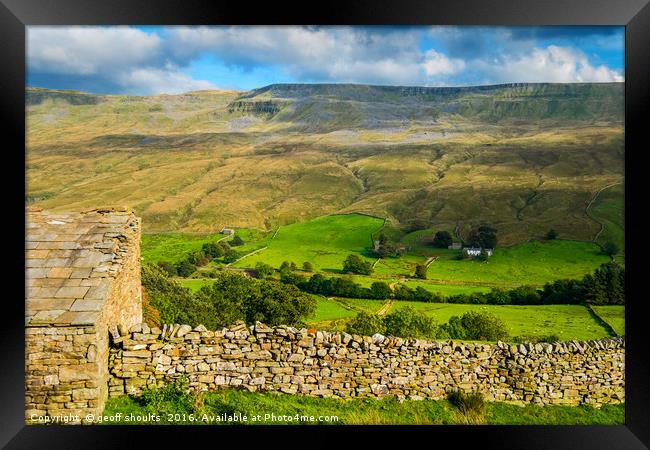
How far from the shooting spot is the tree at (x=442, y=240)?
198 feet

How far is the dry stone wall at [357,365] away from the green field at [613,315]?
102ft

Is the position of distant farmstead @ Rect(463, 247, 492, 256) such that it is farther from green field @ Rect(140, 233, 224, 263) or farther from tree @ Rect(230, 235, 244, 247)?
green field @ Rect(140, 233, 224, 263)

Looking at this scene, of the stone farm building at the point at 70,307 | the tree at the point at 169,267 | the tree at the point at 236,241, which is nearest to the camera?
the stone farm building at the point at 70,307

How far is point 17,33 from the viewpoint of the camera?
5352mm

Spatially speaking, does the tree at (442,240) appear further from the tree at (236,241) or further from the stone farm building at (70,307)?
the stone farm building at (70,307)

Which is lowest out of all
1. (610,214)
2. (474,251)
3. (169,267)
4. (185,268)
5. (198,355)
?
(185,268)

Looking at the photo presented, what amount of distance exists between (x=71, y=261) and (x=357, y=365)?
407 cm

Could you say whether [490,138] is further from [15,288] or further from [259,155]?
[15,288]

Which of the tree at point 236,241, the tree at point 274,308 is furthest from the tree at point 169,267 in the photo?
the tree at point 274,308

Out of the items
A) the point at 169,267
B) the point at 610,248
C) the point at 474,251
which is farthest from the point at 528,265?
the point at 169,267

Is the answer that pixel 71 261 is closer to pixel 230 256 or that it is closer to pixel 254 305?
pixel 254 305

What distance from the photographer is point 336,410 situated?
6277mm


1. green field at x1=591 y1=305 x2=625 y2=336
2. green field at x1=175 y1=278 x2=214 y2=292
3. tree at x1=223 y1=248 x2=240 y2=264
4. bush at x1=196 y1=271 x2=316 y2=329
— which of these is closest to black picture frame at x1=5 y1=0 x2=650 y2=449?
bush at x1=196 y1=271 x2=316 y2=329

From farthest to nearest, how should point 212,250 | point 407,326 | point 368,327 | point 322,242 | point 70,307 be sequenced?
point 322,242 < point 212,250 < point 407,326 < point 368,327 < point 70,307
